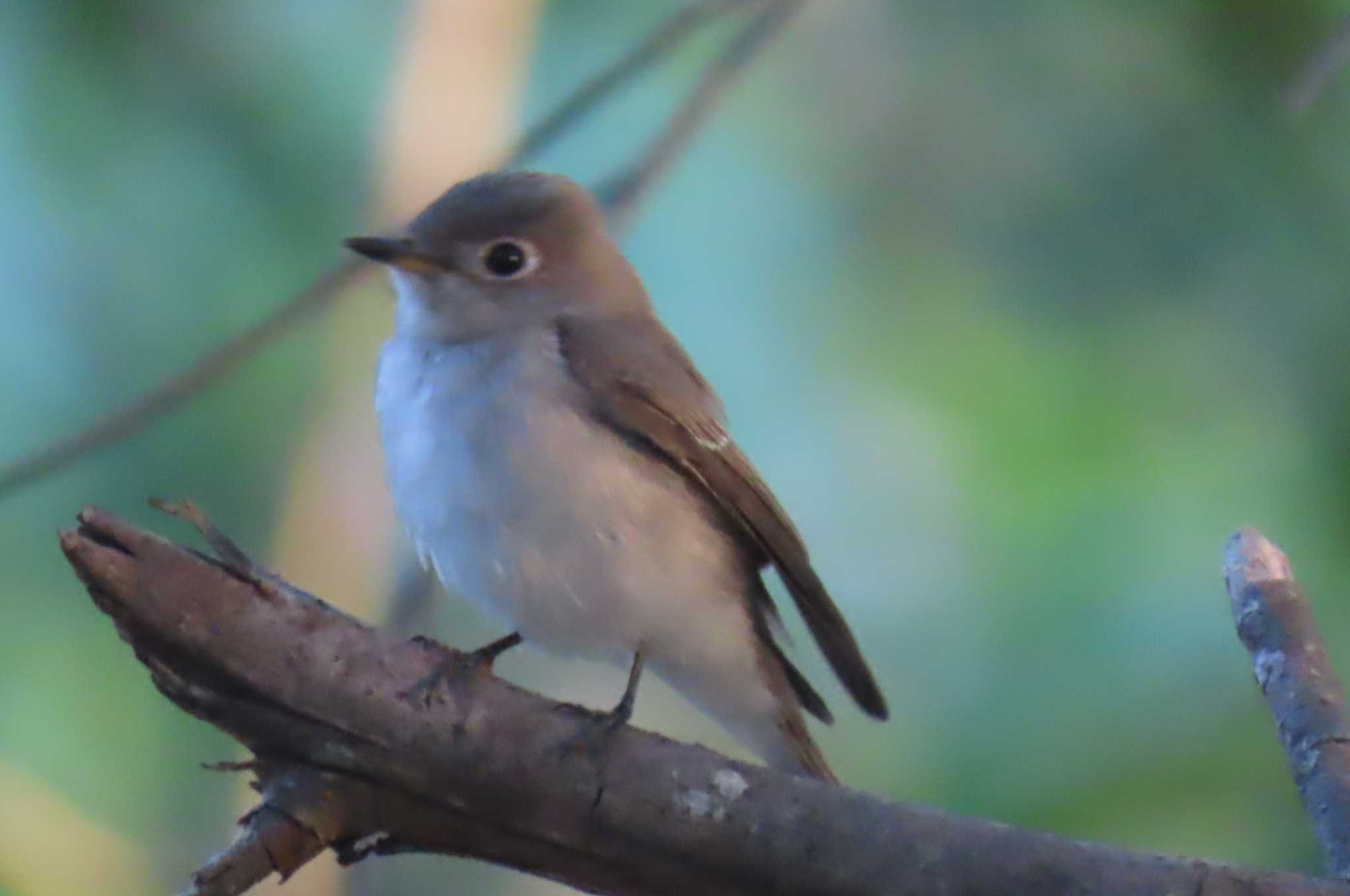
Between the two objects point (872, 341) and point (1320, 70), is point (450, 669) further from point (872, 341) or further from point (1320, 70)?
point (872, 341)

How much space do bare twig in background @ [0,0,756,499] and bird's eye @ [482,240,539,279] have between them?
1.84 feet

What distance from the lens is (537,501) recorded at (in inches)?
67.1

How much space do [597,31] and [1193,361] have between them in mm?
1436

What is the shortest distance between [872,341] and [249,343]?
1261 millimetres

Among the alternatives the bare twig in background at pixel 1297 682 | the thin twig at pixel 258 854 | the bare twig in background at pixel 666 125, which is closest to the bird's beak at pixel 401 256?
the bare twig in background at pixel 666 125

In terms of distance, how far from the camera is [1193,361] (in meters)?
2.94

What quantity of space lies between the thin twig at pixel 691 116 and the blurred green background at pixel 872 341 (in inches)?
4.1

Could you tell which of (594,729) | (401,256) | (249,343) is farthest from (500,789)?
(249,343)

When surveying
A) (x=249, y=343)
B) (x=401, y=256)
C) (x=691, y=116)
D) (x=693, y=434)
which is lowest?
(x=693, y=434)

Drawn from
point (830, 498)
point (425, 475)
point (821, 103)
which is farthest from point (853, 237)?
point (425, 475)

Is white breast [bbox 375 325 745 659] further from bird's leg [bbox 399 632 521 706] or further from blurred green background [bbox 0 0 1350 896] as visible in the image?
blurred green background [bbox 0 0 1350 896]

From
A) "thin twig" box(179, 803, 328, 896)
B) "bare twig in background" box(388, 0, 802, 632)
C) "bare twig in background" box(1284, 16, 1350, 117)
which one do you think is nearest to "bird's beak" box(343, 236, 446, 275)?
"bare twig in background" box(388, 0, 802, 632)

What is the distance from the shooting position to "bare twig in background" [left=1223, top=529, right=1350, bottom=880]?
161cm

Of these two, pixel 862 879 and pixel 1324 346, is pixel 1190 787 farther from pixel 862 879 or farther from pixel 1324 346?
pixel 862 879
